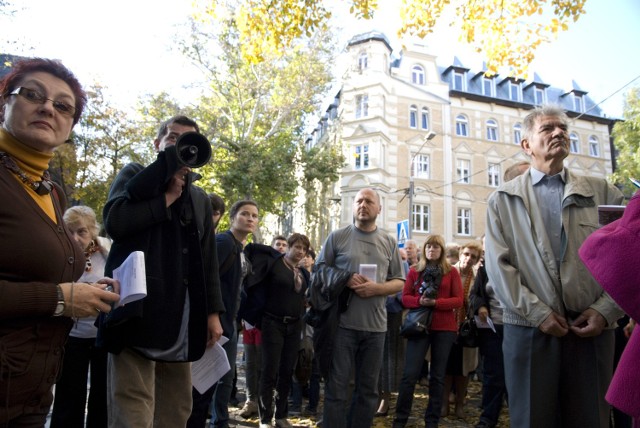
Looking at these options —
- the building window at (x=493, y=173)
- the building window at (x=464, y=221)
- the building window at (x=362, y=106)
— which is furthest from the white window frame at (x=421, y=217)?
the building window at (x=362, y=106)

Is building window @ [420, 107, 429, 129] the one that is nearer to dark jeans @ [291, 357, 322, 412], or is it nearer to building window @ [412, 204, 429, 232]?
building window @ [412, 204, 429, 232]

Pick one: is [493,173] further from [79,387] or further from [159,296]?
[159,296]

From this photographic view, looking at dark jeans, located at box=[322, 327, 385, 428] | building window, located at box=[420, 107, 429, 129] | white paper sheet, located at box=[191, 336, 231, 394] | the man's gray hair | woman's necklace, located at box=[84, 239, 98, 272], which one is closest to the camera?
white paper sheet, located at box=[191, 336, 231, 394]

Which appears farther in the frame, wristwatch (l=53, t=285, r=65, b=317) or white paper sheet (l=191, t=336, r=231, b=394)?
white paper sheet (l=191, t=336, r=231, b=394)

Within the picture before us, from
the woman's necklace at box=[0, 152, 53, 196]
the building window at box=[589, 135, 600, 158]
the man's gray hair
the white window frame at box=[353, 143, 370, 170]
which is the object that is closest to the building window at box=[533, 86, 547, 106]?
the building window at box=[589, 135, 600, 158]

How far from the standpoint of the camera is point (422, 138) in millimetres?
33781

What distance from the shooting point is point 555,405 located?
2705mm

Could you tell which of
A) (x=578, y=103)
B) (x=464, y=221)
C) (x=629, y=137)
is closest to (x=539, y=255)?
(x=629, y=137)

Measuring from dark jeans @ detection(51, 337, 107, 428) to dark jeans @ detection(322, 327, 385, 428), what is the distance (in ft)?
6.30

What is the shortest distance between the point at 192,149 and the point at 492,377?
467 cm

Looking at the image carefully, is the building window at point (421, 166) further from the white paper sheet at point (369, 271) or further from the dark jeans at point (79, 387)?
the dark jeans at point (79, 387)

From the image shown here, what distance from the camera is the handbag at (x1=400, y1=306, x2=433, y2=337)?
521 centimetres

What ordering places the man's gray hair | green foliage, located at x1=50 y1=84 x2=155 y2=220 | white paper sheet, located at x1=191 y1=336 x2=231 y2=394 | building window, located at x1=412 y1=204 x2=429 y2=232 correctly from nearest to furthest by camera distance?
white paper sheet, located at x1=191 y1=336 x2=231 y2=394, the man's gray hair, green foliage, located at x1=50 y1=84 x2=155 y2=220, building window, located at x1=412 y1=204 x2=429 y2=232

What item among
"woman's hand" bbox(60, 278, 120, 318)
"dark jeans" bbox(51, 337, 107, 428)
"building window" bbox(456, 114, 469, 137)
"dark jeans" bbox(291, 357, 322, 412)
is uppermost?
"building window" bbox(456, 114, 469, 137)
